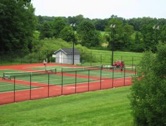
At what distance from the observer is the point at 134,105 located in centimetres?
1538

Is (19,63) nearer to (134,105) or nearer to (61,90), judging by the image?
(61,90)

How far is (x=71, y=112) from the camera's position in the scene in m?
20.0

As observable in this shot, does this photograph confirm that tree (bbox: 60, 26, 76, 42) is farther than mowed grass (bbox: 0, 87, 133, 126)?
Yes

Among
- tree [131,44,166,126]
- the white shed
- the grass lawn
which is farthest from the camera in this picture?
the white shed

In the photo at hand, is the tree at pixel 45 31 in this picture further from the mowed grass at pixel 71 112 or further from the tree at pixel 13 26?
the mowed grass at pixel 71 112

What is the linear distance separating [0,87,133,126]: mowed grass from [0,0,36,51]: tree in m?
38.0

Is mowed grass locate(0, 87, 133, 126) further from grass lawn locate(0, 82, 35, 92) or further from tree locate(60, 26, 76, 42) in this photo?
tree locate(60, 26, 76, 42)

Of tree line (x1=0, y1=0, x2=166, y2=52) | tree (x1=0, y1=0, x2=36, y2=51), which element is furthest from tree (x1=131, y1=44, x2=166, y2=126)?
tree (x1=0, y1=0, x2=36, y2=51)

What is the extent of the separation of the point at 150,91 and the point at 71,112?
22.0ft

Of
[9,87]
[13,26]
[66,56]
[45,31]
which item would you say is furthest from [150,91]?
[45,31]

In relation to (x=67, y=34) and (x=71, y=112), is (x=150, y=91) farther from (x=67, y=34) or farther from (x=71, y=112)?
(x=67, y=34)

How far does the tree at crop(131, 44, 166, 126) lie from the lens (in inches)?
553

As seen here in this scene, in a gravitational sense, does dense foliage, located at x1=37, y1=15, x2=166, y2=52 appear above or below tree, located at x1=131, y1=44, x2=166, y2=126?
above

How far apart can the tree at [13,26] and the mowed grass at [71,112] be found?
125 ft
